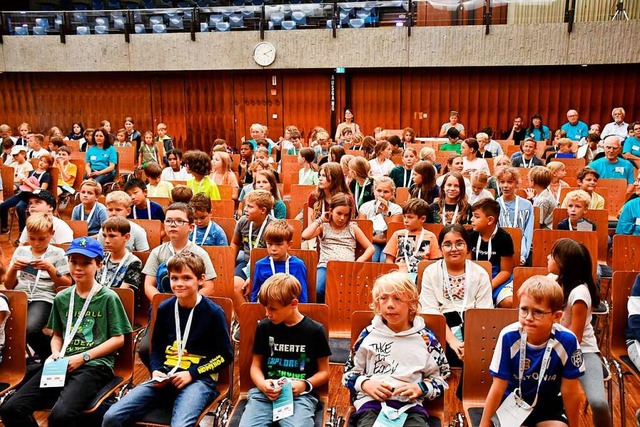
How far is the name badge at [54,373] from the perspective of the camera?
3086 millimetres

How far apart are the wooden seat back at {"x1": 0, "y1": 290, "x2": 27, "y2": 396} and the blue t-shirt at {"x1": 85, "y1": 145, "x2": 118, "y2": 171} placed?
6351 mm

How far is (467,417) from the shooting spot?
2.89m

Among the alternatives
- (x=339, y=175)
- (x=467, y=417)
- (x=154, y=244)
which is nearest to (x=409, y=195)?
(x=339, y=175)

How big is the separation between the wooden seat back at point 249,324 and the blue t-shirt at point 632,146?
23.6ft

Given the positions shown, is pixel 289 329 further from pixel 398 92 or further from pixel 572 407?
pixel 398 92

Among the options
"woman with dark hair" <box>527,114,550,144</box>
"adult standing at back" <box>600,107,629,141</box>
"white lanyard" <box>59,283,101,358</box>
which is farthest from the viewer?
"woman with dark hair" <box>527,114,550,144</box>

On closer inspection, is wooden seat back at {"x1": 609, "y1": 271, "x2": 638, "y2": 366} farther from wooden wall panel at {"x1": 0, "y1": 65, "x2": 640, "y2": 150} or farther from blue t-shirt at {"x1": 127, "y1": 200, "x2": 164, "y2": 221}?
wooden wall panel at {"x1": 0, "y1": 65, "x2": 640, "y2": 150}

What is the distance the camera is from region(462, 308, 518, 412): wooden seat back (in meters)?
3.06

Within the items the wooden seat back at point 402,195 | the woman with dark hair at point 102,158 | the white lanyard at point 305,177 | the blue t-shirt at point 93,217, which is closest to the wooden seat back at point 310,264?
the blue t-shirt at point 93,217

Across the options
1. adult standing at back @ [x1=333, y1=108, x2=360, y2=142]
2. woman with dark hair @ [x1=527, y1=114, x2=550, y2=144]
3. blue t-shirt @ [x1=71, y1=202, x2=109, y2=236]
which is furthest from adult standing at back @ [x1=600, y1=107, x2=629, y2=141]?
blue t-shirt @ [x1=71, y1=202, x2=109, y2=236]

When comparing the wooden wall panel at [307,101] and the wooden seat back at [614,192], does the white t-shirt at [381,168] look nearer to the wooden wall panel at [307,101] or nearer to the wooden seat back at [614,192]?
the wooden seat back at [614,192]

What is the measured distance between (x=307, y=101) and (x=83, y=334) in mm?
10899

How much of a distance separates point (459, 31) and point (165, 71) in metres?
6.72

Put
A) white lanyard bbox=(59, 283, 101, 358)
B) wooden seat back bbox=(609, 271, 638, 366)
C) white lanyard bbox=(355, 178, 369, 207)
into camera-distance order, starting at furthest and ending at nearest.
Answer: white lanyard bbox=(355, 178, 369, 207) → wooden seat back bbox=(609, 271, 638, 366) → white lanyard bbox=(59, 283, 101, 358)
